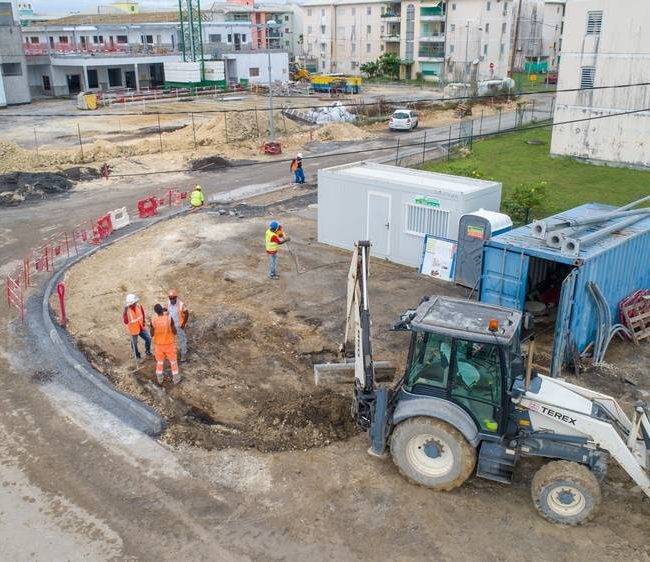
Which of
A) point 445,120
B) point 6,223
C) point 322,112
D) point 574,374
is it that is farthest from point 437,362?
point 445,120

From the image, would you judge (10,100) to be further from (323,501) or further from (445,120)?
(323,501)

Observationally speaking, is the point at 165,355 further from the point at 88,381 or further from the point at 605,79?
the point at 605,79

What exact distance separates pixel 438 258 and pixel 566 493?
31.7ft

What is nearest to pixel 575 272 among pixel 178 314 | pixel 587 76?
pixel 178 314

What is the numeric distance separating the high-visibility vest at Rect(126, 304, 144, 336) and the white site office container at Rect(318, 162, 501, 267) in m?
8.40

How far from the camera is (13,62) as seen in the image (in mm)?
56219

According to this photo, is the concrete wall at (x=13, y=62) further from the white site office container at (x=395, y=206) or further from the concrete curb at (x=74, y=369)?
the white site office container at (x=395, y=206)

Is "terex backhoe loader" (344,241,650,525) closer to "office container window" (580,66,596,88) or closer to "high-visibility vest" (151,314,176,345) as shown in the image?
"high-visibility vest" (151,314,176,345)

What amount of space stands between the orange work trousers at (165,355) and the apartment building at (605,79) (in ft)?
78.9

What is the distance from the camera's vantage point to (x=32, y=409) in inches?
434

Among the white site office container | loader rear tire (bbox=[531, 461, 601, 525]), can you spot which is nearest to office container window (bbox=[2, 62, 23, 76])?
the white site office container

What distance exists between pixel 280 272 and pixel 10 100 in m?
50.2

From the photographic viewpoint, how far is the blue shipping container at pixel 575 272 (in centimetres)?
1204

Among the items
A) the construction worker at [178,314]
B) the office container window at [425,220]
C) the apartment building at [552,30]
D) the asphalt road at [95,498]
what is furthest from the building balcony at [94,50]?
the asphalt road at [95,498]
